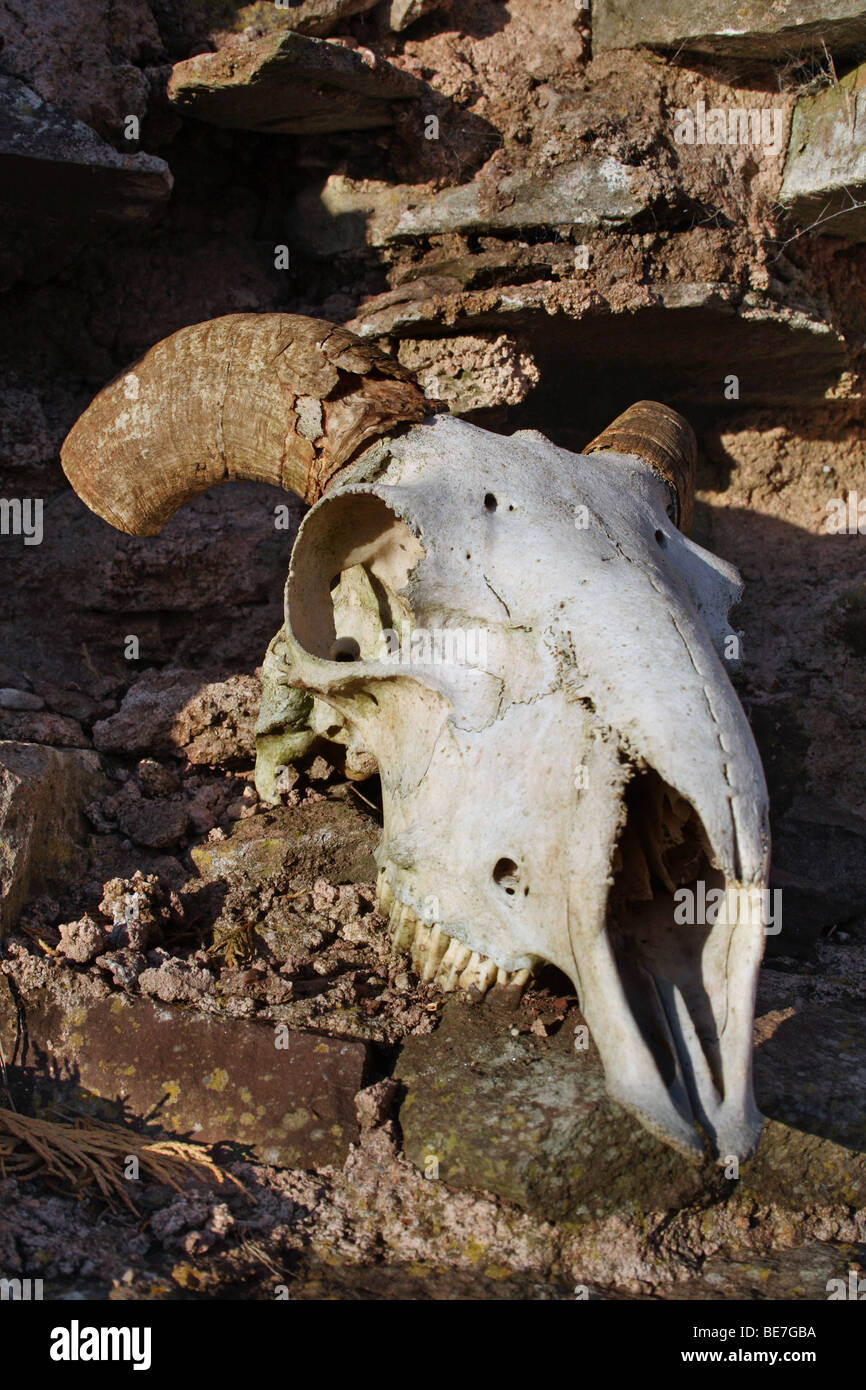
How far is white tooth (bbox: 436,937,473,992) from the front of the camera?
3107mm

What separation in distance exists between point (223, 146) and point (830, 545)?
3.23 metres

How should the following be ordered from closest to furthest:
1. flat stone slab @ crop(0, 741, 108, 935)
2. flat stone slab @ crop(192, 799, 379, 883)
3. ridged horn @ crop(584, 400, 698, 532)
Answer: flat stone slab @ crop(0, 741, 108, 935) < flat stone slab @ crop(192, 799, 379, 883) < ridged horn @ crop(584, 400, 698, 532)

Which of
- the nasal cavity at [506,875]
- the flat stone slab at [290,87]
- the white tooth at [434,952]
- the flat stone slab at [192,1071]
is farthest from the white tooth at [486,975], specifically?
the flat stone slab at [290,87]

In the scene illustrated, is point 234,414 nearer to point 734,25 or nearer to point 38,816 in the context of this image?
point 38,816

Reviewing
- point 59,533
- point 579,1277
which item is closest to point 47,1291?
point 579,1277

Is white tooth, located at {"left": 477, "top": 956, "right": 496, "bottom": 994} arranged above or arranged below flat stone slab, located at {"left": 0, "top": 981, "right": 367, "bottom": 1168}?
above

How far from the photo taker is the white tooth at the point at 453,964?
311 cm

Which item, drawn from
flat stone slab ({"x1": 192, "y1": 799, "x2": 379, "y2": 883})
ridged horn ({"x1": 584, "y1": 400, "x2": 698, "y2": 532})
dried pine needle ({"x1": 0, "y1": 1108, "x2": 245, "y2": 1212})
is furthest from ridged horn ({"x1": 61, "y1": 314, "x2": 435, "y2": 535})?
dried pine needle ({"x1": 0, "y1": 1108, "x2": 245, "y2": 1212})

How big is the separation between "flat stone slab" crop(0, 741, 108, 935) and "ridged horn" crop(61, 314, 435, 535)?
914mm

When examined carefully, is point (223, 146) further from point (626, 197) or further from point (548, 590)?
point (548, 590)

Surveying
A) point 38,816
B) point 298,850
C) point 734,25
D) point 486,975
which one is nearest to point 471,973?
point 486,975

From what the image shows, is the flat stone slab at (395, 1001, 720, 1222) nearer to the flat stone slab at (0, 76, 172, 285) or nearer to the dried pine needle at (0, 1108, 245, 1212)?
the dried pine needle at (0, 1108, 245, 1212)

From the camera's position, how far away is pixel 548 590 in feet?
10.3

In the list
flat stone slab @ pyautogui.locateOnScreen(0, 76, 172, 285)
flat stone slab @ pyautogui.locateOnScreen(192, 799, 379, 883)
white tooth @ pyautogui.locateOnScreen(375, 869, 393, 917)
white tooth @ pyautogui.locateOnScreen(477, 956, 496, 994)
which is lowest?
white tooth @ pyautogui.locateOnScreen(477, 956, 496, 994)
